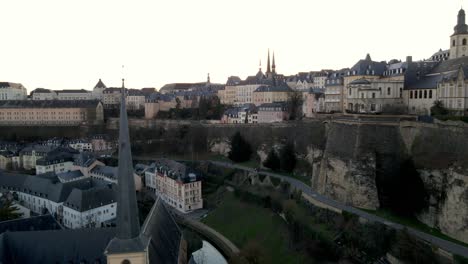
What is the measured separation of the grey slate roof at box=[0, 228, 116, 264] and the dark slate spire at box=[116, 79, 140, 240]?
26.7 ft

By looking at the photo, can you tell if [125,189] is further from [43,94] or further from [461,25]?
[43,94]

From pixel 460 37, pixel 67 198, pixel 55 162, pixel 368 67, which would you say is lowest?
pixel 67 198

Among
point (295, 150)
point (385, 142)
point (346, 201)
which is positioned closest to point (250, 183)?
point (295, 150)

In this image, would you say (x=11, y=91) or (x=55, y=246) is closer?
(x=55, y=246)

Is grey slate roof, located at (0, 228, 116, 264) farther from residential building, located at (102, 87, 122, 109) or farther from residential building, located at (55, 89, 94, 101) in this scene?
residential building, located at (55, 89, 94, 101)

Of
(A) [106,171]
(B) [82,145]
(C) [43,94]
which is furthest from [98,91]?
(A) [106,171]

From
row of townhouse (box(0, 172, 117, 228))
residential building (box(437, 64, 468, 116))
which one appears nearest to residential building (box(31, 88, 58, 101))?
row of townhouse (box(0, 172, 117, 228))

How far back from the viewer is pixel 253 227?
108ft

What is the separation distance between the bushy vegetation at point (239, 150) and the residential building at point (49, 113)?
44.4m

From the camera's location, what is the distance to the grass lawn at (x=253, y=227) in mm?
28016

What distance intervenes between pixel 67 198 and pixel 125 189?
1022 inches

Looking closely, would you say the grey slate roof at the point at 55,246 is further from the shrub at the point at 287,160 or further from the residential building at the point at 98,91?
the residential building at the point at 98,91

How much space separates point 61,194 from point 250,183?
1996cm

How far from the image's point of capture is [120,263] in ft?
46.6
